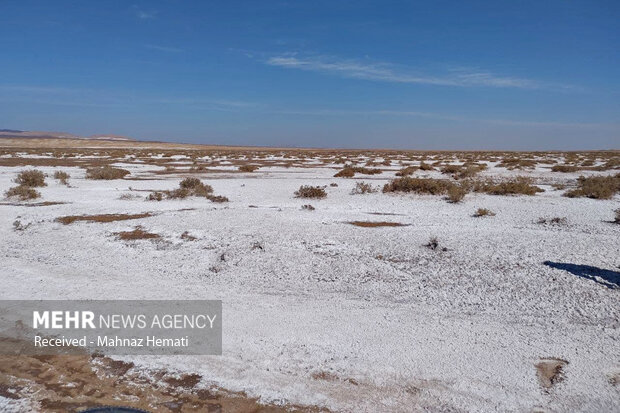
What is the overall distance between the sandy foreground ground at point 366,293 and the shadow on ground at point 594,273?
0.19ft

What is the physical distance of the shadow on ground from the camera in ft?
26.9

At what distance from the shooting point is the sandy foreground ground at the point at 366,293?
5.07 meters

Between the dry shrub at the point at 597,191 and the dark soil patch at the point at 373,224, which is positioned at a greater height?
the dry shrub at the point at 597,191

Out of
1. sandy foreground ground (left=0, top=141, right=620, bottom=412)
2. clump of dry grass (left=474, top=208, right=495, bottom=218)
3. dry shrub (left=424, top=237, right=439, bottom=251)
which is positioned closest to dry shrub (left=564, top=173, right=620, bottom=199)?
sandy foreground ground (left=0, top=141, right=620, bottom=412)

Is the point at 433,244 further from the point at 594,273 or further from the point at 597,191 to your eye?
the point at 597,191

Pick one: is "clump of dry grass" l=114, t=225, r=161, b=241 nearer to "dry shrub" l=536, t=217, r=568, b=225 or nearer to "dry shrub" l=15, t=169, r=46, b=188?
"dry shrub" l=536, t=217, r=568, b=225

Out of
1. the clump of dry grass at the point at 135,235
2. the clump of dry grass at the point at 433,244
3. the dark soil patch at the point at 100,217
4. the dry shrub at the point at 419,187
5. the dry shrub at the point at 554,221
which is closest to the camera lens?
the clump of dry grass at the point at 433,244

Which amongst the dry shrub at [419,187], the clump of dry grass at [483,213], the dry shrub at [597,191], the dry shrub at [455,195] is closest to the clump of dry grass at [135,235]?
the clump of dry grass at [483,213]

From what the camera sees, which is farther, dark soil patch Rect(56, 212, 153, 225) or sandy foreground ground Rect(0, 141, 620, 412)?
dark soil patch Rect(56, 212, 153, 225)

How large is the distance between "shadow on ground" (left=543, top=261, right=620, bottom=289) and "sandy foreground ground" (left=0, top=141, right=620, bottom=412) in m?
0.06

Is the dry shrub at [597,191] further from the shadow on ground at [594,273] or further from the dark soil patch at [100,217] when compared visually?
the dark soil patch at [100,217]

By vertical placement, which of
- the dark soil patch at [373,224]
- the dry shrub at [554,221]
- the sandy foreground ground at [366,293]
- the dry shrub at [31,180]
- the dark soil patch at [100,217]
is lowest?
the sandy foreground ground at [366,293]

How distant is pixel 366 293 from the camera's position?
26.9 feet

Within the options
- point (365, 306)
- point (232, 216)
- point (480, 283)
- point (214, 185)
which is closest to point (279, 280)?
point (365, 306)
